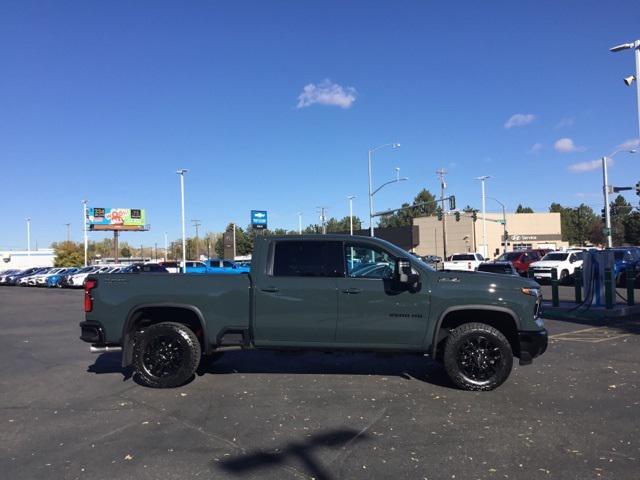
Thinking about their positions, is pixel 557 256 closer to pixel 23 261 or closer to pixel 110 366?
pixel 110 366

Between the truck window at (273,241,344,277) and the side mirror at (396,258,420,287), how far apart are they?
0.75m

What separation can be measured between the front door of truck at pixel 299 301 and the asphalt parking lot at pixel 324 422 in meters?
0.69

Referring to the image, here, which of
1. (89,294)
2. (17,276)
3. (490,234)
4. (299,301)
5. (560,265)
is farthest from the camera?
(490,234)

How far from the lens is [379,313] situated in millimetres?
6617

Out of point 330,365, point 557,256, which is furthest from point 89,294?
point 557,256

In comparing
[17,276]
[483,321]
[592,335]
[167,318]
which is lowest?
[592,335]

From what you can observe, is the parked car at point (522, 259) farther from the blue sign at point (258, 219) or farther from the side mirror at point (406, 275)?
the blue sign at point (258, 219)

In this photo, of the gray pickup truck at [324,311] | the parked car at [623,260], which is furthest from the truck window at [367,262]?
the parked car at [623,260]

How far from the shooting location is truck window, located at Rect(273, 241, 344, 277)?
684 cm

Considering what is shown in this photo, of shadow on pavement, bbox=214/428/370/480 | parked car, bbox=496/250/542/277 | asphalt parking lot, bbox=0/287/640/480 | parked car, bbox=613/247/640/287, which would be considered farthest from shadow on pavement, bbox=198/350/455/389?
parked car, bbox=496/250/542/277

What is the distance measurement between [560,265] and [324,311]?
1022 inches

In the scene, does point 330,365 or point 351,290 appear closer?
point 351,290

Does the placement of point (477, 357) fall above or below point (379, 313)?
below

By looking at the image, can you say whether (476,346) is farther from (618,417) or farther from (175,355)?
(175,355)
